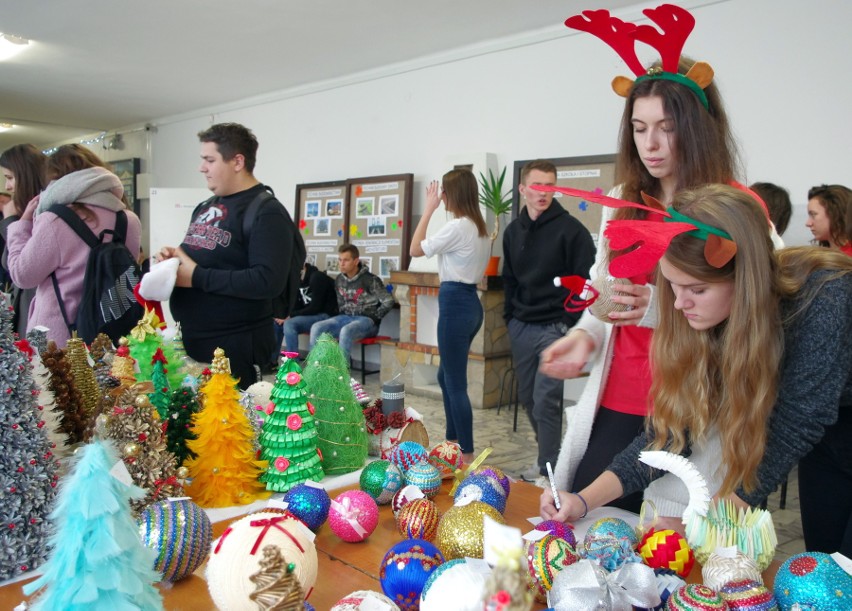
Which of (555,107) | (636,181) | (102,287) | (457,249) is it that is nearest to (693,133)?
(636,181)

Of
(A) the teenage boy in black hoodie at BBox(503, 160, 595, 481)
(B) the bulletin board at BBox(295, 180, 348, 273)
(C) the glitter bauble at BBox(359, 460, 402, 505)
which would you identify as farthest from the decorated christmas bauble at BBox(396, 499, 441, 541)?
(B) the bulletin board at BBox(295, 180, 348, 273)

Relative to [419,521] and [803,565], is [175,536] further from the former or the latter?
[803,565]

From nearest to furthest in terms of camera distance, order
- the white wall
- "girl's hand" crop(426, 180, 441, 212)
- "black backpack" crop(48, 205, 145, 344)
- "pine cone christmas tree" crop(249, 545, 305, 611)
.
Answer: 1. "pine cone christmas tree" crop(249, 545, 305, 611)
2. "black backpack" crop(48, 205, 145, 344)
3. "girl's hand" crop(426, 180, 441, 212)
4. the white wall

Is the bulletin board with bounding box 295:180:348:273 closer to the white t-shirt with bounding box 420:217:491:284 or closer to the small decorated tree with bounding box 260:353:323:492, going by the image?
the white t-shirt with bounding box 420:217:491:284

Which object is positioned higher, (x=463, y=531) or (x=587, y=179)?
(x=587, y=179)

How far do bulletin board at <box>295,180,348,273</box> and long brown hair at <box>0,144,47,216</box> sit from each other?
459 cm

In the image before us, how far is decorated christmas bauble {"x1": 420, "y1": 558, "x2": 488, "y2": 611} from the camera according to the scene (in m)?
0.79

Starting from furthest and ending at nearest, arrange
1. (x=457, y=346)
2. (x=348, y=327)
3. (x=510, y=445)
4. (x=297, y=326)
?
(x=297, y=326)
(x=348, y=327)
(x=510, y=445)
(x=457, y=346)

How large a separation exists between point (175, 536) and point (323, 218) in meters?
7.12

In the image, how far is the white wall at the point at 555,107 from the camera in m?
4.24

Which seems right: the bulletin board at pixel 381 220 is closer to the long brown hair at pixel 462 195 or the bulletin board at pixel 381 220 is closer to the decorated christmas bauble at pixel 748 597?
the long brown hair at pixel 462 195

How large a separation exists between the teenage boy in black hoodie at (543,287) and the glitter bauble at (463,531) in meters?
2.30

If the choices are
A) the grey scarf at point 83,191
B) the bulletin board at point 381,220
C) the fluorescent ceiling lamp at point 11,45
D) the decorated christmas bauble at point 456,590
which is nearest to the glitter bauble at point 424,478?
the decorated christmas bauble at point 456,590

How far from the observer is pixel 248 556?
91 cm
